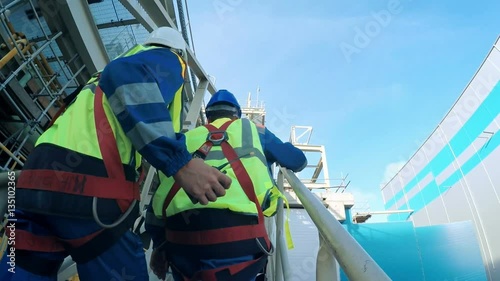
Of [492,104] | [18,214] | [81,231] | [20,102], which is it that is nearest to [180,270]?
[81,231]

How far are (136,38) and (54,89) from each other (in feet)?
5.69

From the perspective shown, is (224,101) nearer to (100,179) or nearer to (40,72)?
(100,179)

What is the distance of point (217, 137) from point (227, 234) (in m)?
0.44

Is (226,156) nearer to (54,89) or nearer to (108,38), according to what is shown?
(54,89)

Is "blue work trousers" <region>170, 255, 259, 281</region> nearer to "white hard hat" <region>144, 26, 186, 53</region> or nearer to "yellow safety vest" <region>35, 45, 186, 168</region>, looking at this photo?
"yellow safety vest" <region>35, 45, 186, 168</region>

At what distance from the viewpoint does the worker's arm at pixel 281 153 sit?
1.63 metres

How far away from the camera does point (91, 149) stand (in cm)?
85

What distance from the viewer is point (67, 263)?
1.43 m

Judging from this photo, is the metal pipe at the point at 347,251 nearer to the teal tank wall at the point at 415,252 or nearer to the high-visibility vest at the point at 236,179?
the high-visibility vest at the point at 236,179

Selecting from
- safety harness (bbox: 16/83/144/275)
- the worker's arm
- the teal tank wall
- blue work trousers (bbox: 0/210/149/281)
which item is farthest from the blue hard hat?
the teal tank wall

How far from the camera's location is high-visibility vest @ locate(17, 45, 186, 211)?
806 mm

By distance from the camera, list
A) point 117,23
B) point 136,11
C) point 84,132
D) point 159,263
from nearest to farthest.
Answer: point 84,132 → point 159,263 → point 136,11 → point 117,23

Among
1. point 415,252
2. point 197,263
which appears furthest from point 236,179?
point 415,252

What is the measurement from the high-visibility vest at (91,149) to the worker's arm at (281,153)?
2.72 feet
